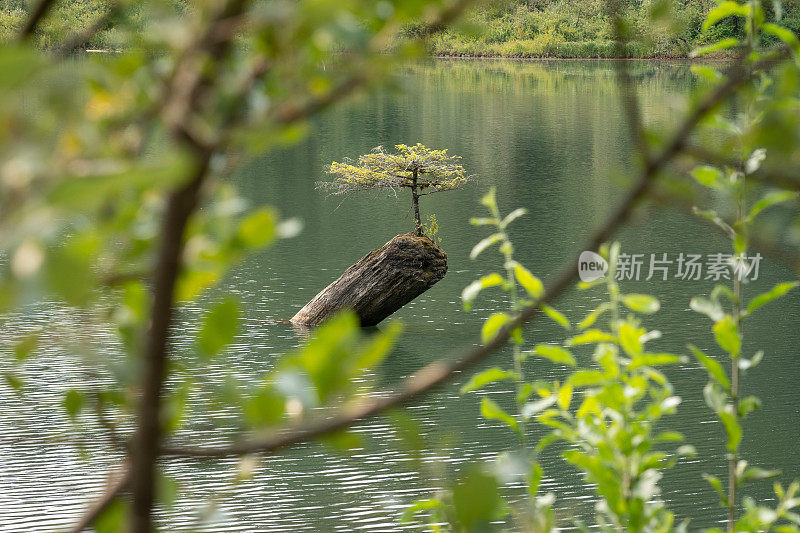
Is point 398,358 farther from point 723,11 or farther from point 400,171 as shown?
point 723,11

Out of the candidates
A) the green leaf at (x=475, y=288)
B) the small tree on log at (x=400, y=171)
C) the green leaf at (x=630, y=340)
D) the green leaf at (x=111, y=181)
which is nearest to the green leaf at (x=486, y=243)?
the green leaf at (x=475, y=288)

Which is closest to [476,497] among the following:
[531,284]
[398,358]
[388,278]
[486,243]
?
[531,284]

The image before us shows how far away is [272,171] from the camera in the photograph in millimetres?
19281

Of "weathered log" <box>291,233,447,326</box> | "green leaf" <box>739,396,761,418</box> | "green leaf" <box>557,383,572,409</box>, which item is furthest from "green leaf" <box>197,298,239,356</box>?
"weathered log" <box>291,233,447,326</box>

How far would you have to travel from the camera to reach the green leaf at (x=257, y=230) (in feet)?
1.32

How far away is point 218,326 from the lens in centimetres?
41

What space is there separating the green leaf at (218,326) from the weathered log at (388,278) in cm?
771

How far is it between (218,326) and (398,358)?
8.11 meters

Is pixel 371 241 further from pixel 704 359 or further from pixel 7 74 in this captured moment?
pixel 7 74

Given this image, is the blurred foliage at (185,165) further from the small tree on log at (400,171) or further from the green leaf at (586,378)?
the small tree on log at (400,171)

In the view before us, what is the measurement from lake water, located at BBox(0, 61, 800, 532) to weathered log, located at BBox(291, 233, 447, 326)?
0.47 metres

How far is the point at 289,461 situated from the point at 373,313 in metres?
2.49

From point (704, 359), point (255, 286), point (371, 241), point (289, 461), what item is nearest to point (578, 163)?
point (371, 241)

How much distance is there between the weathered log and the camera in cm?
818
